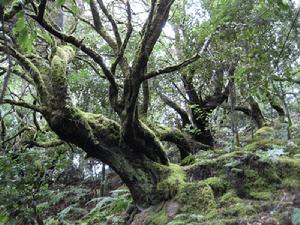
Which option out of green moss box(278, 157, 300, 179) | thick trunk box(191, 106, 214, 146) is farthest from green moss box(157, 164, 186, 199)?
thick trunk box(191, 106, 214, 146)

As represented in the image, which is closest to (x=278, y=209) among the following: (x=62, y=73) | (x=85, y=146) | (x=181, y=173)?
(x=181, y=173)

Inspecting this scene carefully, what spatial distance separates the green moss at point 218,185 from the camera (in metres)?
5.69

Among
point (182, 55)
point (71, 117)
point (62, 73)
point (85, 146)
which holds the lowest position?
point (85, 146)

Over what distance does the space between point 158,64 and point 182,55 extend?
0.81 metres

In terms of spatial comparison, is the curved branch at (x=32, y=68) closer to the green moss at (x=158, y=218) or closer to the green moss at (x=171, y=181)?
the green moss at (x=171, y=181)

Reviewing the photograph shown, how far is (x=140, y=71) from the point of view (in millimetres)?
5176

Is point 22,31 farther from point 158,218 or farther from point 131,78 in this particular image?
point 158,218

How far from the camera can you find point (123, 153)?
6.13 metres

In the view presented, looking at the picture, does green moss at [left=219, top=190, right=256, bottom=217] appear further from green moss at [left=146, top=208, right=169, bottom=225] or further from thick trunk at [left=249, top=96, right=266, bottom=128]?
thick trunk at [left=249, top=96, right=266, bottom=128]

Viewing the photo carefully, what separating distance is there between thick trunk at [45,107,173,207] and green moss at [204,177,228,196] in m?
0.73

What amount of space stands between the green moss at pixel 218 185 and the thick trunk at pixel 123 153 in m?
0.73

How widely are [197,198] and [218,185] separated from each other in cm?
46

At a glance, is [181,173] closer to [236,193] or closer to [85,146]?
[236,193]

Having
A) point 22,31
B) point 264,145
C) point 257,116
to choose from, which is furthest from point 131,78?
point 257,116
